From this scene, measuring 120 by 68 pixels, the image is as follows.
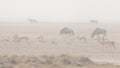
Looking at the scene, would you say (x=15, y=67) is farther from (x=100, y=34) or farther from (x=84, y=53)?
(x=100, y=34)

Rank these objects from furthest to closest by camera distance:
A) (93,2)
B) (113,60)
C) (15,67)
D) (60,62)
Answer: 1. (93,2)
2. (113,60)
3. (60,62)
4. (15,67)

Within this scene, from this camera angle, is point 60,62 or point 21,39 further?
point 21,39

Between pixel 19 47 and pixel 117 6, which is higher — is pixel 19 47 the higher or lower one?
the lower one

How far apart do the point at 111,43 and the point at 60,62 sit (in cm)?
919

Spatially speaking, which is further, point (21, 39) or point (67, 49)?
point (21, 39)

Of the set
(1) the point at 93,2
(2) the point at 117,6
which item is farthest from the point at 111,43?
(1) the point at 93,2

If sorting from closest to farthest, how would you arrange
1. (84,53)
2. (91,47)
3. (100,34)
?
(84,53) < (91,47) < (100,34)

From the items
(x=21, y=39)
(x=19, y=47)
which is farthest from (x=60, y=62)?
(x=21, y=39)

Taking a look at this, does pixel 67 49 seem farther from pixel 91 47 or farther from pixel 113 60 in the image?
pixel 113 60

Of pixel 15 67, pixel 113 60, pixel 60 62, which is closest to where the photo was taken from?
pixel 15 67

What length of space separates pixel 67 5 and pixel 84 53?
423 feet

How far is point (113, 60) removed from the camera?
79.2 ft

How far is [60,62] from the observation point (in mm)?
20156

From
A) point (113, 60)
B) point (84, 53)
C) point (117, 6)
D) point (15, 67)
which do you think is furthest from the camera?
point (117, 6)
